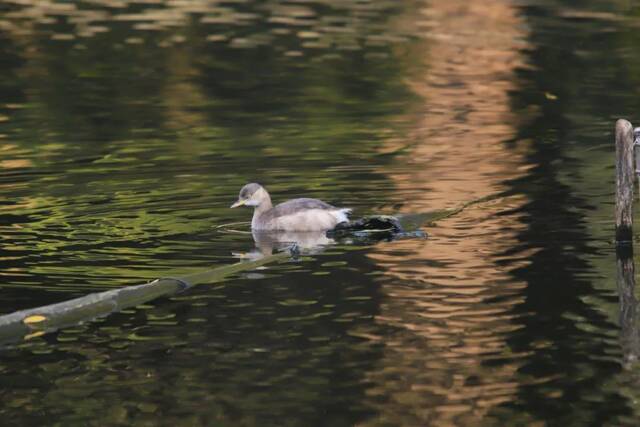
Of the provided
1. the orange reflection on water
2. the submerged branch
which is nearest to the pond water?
the orange reflection on water

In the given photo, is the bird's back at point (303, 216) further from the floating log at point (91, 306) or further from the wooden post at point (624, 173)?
the wooden post at point (624, 173)

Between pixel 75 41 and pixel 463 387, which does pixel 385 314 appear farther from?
pixel 75 41

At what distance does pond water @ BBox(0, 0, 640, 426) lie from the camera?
1233 cm

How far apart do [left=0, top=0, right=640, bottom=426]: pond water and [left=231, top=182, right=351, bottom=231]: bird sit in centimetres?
46

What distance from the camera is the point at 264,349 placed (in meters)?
13.3

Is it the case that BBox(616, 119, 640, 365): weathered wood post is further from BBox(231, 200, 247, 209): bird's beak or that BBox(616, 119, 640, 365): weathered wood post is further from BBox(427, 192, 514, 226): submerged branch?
BBox(231, 200, 247, 209): bird's beak

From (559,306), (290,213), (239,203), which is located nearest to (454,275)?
(559,306)

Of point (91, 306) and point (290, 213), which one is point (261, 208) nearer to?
point (290, 213)

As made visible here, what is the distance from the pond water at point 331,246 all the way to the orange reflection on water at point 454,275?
0.03 meters

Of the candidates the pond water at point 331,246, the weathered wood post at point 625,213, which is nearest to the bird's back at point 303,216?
the pond water at point 331,246

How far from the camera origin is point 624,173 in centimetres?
1608

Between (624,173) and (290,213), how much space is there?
357 centimetres

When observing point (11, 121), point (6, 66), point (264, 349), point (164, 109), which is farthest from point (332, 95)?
point (264, 349)

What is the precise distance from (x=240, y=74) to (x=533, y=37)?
7782 mm
